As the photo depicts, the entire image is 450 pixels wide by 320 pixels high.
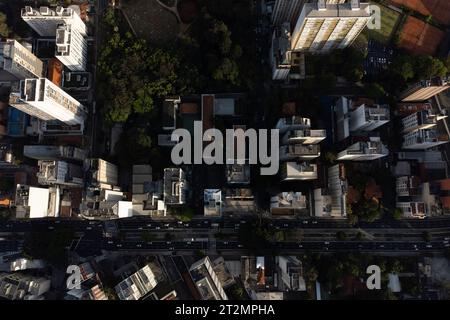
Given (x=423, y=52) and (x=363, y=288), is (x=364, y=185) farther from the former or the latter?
(x=423, y=52)

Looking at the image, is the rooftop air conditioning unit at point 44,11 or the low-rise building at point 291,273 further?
the rooftop air conditioning unit at point 44,11

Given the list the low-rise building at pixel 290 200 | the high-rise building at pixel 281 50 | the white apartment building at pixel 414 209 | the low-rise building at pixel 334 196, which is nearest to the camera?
the low-rise building at pixel 290 200

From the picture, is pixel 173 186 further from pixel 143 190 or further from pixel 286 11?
pixel 286 11

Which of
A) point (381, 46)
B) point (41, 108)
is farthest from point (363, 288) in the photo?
point (41, 108)

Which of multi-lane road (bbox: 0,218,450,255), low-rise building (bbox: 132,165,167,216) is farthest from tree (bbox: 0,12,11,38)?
low-rise building (bbox: 132,165,167,216)

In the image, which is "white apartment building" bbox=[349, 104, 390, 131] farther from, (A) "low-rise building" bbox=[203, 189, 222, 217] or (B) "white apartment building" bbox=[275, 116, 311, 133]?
(A) "low-rise building" bbox=[203, 189, 222, 217]

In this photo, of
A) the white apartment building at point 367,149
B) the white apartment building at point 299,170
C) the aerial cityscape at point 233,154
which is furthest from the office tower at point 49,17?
the white apartment building at point 367,149

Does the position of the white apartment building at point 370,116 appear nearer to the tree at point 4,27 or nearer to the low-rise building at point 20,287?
the low-rise building at point 20,287
